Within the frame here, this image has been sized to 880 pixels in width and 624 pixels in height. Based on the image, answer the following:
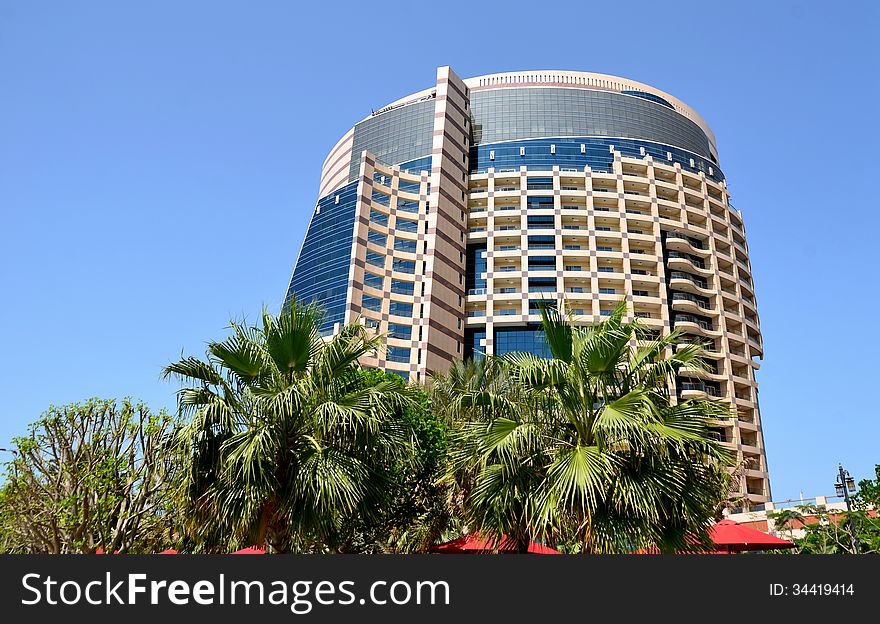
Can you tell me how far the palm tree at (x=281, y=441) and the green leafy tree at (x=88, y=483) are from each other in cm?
1043

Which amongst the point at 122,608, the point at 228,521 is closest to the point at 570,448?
the point at 228,521

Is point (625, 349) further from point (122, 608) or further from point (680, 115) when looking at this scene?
point (680, 115)

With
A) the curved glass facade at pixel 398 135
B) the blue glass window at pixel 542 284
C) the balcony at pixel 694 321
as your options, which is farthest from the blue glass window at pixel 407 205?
the balcony at pixel 694 321

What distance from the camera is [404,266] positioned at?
78.8 metres

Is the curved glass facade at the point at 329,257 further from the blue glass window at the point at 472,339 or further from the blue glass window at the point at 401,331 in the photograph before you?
the blue glass window at the point at 472,339

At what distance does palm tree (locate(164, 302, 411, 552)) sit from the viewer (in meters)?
13.7

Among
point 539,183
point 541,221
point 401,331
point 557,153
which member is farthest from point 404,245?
point 557,153

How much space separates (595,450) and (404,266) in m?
66.4

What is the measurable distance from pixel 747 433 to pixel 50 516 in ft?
250

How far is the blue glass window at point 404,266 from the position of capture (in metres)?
78.3

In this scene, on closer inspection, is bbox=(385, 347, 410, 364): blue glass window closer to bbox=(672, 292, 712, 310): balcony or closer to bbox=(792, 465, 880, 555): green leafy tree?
bbox=(672, 292, 712, 310): balcony

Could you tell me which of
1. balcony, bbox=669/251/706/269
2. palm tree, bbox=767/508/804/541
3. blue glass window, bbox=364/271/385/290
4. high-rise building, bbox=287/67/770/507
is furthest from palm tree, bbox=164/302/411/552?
balcony, bbox=669/251/706/269

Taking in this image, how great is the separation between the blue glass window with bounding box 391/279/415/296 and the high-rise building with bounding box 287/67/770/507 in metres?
0.17

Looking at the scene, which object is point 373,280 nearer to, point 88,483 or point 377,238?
point 377,238
